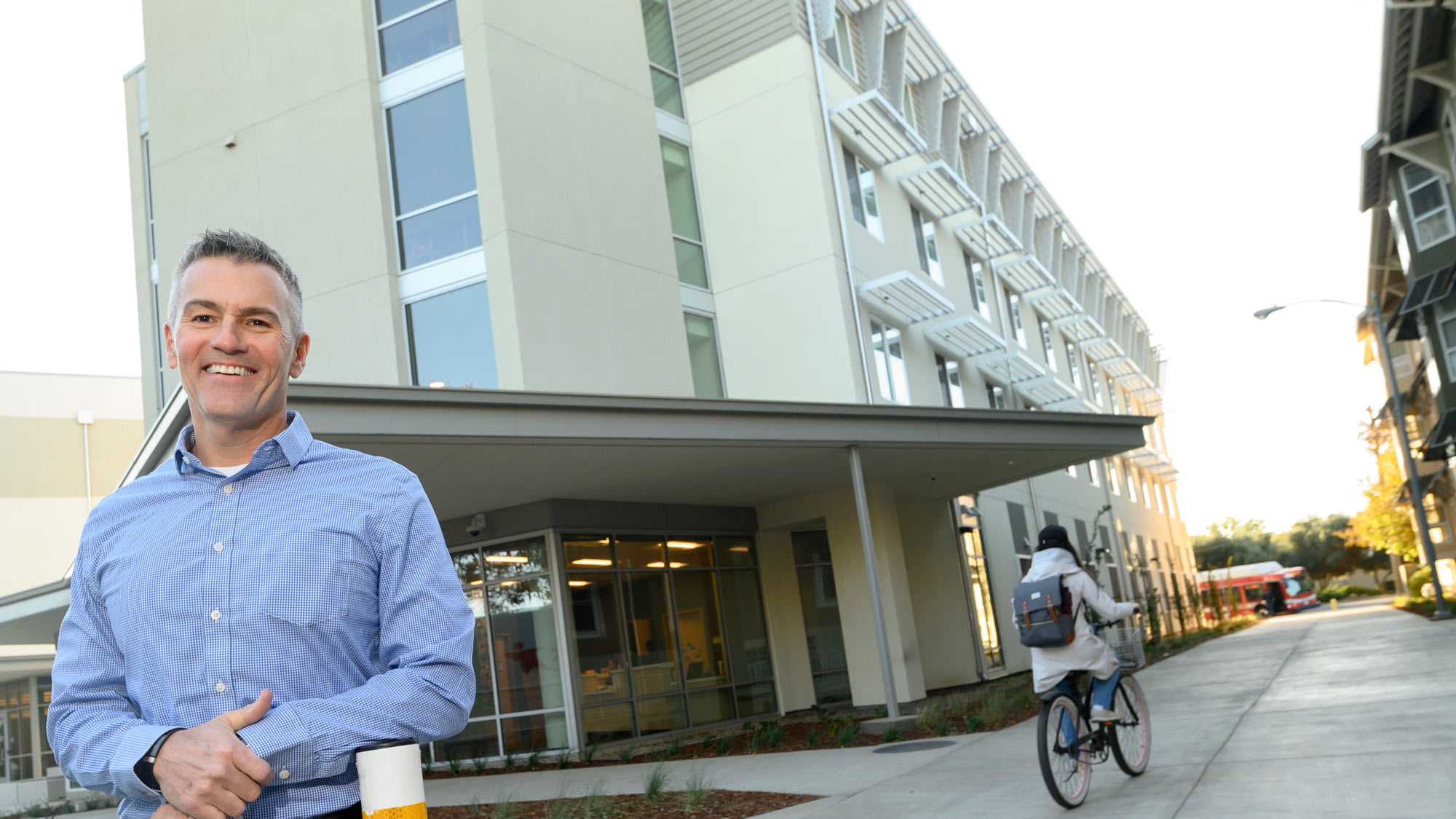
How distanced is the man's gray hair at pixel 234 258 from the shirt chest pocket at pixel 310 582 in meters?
0.49

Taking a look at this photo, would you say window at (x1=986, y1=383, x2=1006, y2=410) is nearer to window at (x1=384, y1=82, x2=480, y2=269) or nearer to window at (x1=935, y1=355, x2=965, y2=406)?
window at (x1=935, y1=355, x2=965, y2=406)

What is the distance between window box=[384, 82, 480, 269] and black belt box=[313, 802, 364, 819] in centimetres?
1462

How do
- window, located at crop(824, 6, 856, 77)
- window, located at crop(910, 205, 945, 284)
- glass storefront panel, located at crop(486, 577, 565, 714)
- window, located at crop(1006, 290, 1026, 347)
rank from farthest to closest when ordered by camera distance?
window, located at crop(1006, 290, 1026, 347) → window, located at crop(910, 205, 945, 284) → window, located at crop(824, 6, 856, 77) → glass storefront panel, located at crop(486, 577, 565, 714)

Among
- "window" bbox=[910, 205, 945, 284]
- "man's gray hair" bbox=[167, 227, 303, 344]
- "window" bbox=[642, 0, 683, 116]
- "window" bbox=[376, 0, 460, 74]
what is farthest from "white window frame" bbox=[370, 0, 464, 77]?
"man's gray hair" bbox=[167, 227, 303, 344]

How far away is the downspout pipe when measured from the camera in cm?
1914

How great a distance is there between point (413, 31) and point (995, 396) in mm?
16995

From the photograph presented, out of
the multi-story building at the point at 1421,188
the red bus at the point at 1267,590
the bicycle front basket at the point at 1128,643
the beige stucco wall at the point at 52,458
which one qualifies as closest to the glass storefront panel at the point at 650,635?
the bicycle front basket at the point at 1128,643

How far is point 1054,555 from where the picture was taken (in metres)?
8.48

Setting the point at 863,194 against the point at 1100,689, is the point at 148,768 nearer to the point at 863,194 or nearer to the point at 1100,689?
the point at 1100,689

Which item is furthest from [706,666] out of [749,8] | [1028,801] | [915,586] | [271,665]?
[271,665]

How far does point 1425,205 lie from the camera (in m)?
29.7

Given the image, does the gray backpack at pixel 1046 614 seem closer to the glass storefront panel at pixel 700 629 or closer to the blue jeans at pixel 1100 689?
the blue jeans at pixel 1100 689

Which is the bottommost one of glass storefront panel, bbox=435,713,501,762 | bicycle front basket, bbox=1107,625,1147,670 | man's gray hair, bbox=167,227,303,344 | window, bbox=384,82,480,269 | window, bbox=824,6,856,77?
bicycle front basket, bbox=1107,625,1147,670

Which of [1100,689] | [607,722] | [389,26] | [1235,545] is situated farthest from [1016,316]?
[1235,545]
